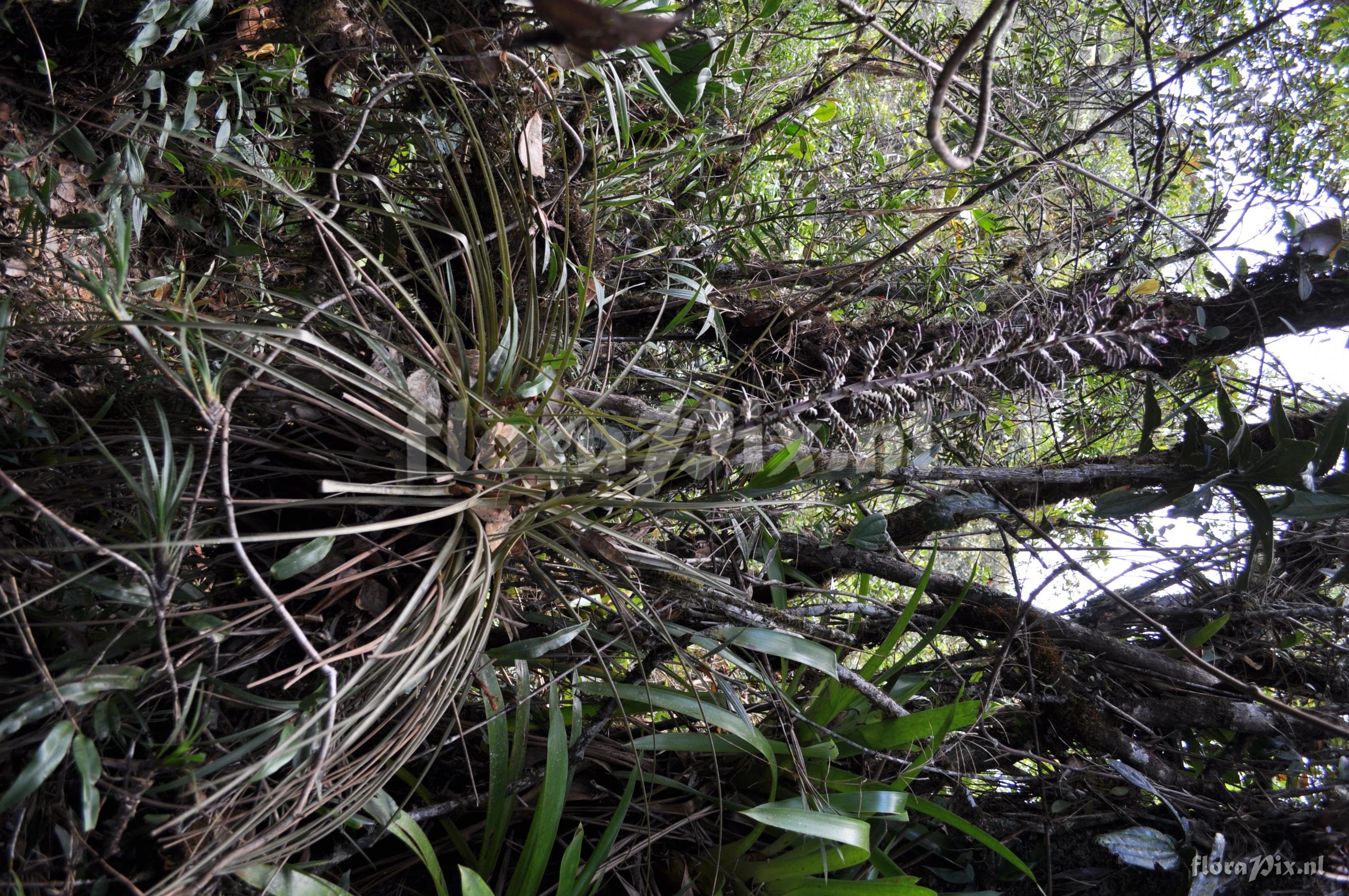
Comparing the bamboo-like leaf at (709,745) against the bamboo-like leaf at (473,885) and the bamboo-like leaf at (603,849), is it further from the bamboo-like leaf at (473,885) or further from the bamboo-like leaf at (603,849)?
the bamboo-like leaf at (473,885)

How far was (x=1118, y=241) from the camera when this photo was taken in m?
1.39

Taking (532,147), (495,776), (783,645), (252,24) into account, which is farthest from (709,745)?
(252,24)

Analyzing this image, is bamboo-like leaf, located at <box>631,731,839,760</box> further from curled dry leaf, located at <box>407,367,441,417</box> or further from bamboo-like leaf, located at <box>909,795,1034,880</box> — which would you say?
curled dry leaf, located at <box>407,367,441,417</box>

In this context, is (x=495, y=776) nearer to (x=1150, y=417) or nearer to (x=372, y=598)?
(x=372, y=598)

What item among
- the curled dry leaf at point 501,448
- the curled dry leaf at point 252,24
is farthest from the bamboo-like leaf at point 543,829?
the curled dry leaf at point 252,24

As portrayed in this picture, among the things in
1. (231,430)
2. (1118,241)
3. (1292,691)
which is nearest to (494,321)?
(231,430)

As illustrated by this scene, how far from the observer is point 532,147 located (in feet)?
2.93

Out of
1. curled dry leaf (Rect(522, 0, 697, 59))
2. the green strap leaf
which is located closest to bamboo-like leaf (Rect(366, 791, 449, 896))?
curled dry leaf (Rect(522, 0, 697, 59))

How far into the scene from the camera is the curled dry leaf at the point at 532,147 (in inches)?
34.2

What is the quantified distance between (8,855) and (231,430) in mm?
350

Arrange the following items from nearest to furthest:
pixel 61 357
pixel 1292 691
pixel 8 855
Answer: pixel 8 855
pixel 61 357
pixel 1292 691

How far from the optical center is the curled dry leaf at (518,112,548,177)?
0.87 meters

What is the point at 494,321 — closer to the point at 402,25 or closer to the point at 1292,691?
the point at 402,25

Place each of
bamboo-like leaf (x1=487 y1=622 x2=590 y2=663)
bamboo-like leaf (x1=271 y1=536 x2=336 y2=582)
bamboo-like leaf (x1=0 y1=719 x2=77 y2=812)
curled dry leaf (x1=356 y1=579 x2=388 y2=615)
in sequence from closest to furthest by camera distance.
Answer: bamboo-like leaf (x1=0 y1=719 x2=77 y2=812)
bamboo-like leaf (x1=271 y1=536 x2=336 y2=582)
curled dry leaf (x1=356 y1=579 x2=388 y2=615)
bamboo-like leaf (x1=487 y1=622 x2=590 y2=663)
